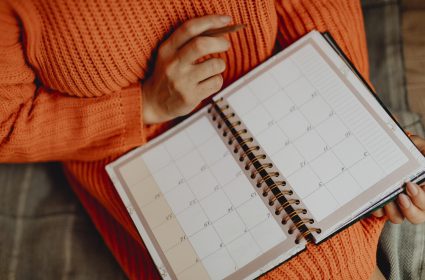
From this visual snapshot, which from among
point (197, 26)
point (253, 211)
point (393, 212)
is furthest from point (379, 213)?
point (197, 26)

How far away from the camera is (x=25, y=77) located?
633 millimetres

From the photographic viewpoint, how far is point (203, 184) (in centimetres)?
65

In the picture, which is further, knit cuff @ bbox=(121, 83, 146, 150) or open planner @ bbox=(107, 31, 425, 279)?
knit cuff @ bbox=(121, 83, 146, 150)

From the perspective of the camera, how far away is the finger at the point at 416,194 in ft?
1.89

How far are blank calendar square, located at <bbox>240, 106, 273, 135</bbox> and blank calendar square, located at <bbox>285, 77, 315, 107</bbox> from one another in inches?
2.1

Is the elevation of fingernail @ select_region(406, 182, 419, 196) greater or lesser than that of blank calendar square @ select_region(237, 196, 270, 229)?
lesser

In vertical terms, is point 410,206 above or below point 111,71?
below

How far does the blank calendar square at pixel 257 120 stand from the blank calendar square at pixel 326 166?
0.34ft

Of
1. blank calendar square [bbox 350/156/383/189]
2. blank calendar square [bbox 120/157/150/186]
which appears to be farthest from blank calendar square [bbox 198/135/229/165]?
blank calendar square [bbox 350/156/383/189]

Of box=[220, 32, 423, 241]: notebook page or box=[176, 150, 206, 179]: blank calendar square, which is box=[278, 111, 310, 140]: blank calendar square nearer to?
box=[220, 32, 423, 241]: notebook page

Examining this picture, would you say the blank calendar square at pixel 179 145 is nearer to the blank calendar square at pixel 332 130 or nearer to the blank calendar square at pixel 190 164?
the blank calendar square at pixel 190 164

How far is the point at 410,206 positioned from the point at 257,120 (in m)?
0.29

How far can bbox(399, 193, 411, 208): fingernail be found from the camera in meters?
0.60

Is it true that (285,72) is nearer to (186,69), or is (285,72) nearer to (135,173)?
(186,69)
